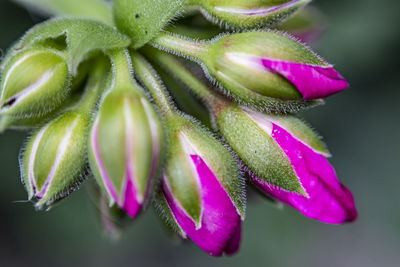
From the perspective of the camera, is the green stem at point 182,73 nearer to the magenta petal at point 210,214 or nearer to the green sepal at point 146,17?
the green sepal at point 146,17

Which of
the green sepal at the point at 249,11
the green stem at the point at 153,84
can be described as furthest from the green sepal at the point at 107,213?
the green sepal at the point at 249,11

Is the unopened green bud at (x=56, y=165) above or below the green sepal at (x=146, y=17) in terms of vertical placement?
below

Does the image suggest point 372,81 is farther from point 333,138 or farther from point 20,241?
point 20,241

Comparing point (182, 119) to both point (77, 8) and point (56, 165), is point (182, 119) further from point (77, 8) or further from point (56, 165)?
point (77, 8)

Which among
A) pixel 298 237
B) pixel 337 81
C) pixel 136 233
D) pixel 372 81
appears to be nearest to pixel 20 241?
pixel 136 233

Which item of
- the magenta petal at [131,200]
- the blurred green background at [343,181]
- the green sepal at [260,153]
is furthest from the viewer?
the blurred green background at [343,181]

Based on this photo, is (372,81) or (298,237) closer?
(372,81)

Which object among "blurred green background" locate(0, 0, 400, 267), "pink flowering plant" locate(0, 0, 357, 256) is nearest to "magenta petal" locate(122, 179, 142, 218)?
"pink flowering plant" locate(0, 0, 357, 256)
